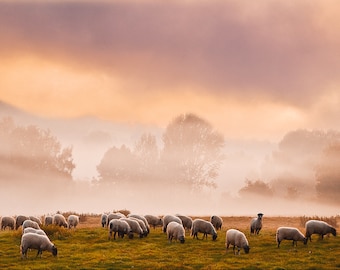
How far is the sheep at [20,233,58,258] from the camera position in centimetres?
2552

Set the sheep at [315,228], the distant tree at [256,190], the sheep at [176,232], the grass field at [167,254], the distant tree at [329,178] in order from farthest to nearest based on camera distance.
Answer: the distant tree at [256,190] → the distant tree at [329,178] → the sheep at [315,228] → the sheep at [176,232] → the grass field at [167,254]

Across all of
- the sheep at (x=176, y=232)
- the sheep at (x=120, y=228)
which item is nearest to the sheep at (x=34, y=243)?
the sheep at (x=120, y=228)

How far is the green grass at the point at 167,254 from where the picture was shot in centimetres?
2395

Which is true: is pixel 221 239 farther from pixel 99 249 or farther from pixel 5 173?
pixel 5 173

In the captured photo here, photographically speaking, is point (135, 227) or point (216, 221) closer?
point (135, 227)

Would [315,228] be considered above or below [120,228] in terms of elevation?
above

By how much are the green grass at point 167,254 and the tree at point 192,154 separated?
56.5 meters

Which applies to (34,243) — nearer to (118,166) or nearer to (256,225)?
(256,225)

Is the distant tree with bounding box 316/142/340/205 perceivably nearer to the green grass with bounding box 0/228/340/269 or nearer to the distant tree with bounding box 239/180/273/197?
the distant tree with bounding box 239/180/273/197

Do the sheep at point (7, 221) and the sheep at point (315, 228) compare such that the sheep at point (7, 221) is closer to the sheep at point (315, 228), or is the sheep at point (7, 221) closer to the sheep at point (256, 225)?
the sheep at point (256, 225)

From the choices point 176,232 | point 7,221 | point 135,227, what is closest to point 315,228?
Answer: point 176,232

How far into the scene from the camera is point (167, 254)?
26766 millimetres

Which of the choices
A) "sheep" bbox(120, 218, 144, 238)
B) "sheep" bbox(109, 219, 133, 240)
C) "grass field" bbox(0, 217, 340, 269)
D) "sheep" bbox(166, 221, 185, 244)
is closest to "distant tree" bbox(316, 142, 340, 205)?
"grass field" bbox(0, 217, 340, 269)

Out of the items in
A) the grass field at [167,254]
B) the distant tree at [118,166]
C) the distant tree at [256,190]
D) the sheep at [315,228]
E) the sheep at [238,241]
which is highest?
the distant tree at [118,166]
